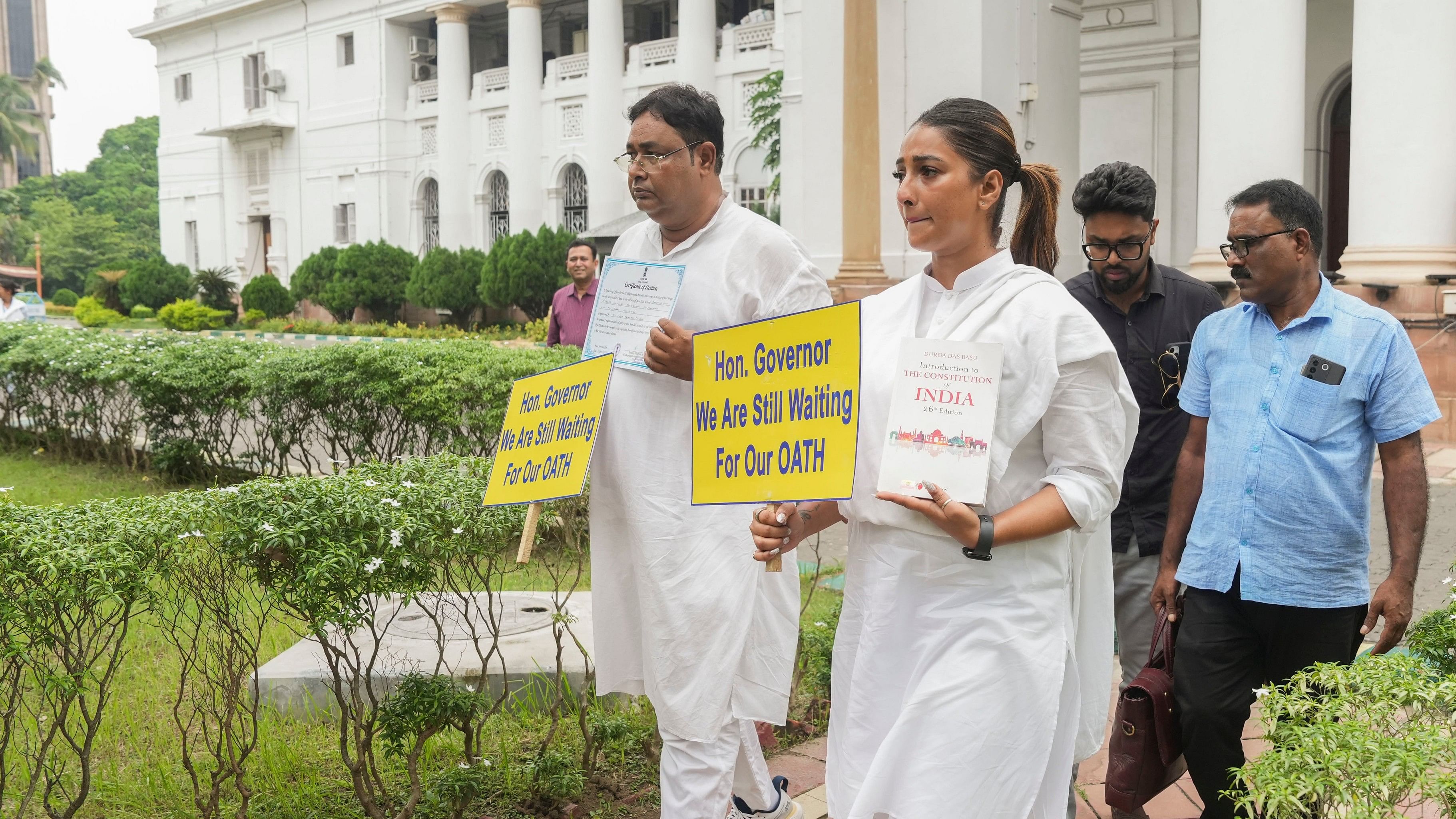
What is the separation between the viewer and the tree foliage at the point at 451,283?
30.8m

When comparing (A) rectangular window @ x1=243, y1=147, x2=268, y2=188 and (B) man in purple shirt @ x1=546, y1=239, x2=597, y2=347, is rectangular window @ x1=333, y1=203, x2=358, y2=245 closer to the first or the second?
(A) rectangular window @ x1=243, y1=147, x2=268, y2=188

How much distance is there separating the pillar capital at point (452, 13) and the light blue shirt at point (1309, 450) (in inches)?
1342

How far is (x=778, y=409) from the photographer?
2.61m

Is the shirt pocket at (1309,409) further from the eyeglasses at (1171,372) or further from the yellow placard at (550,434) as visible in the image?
the yellow placard at (550,434)

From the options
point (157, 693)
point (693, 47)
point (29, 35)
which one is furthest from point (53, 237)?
point (157, 693)

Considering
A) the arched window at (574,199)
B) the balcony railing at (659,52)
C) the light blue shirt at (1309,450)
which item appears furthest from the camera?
the arched window at (574,199)

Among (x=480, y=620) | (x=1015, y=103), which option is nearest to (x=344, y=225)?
(x=1015, y=103)

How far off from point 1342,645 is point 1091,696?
34.2 inches

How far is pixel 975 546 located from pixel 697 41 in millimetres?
28282

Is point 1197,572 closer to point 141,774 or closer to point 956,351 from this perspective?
point 956,351

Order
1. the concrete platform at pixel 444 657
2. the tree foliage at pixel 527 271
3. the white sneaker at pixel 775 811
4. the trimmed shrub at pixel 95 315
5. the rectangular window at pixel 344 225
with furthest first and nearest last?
1. the rectangular window at pixel 344 225
2. the trimmed shrub at pixel 95 315
3. the tree foliage at pixel 527 271
4. the concrete platform at pixel 444 657
5. the white sneaker at pixel 775 811

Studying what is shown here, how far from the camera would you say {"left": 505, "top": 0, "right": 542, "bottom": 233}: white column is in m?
32.5

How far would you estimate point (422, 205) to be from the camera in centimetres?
3762

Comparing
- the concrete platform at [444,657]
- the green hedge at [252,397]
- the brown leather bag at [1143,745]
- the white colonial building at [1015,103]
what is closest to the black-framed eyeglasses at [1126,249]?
the brown leather bag at [1143,745]
